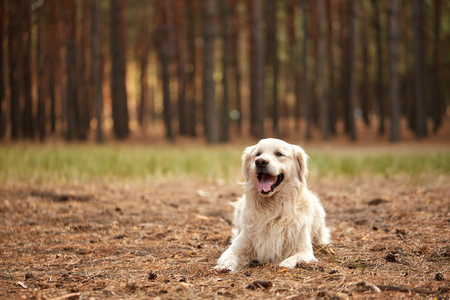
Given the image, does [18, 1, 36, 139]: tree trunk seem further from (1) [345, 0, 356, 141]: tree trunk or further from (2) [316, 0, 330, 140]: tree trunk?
(1) [345, 0, 356, 141]: tree trunk

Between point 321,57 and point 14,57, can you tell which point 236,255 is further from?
point 14,57

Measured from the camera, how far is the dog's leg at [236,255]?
146 inches

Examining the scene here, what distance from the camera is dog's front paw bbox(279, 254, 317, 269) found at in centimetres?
366

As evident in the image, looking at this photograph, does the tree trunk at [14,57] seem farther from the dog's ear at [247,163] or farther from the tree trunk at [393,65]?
the dog's ear at [247,163]

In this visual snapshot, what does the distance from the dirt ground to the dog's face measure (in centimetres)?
77

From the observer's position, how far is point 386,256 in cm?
389

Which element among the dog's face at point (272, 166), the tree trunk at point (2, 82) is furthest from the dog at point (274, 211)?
the tree trunk at point (2, 82)

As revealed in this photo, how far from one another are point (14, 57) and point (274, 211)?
23287 mm

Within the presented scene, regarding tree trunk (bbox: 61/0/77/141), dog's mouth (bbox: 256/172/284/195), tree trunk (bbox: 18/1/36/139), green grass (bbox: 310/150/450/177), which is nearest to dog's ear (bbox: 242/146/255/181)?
dog's mouth (bbox: 256/172/284/195)

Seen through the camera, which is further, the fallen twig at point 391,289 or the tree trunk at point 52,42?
the tree trunk at point 52,42

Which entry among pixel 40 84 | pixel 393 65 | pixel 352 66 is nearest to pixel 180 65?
pixel 40 84

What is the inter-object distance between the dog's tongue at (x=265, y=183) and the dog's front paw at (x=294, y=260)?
0.64 m

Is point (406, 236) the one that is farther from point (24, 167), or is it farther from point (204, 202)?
point (24, 167)

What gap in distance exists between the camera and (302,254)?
3883 mm
